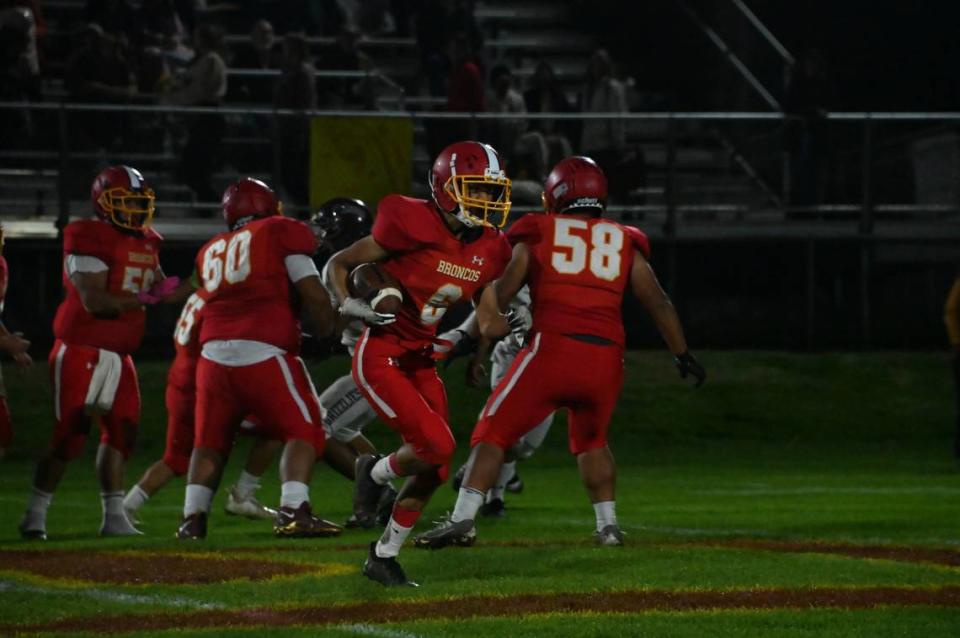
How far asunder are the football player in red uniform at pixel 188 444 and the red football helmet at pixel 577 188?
2.61 m

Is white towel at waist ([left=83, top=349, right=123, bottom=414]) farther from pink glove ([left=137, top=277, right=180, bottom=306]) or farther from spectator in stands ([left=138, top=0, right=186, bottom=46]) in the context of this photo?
spectator in stands ([left=138, top=0, right=186, bottom=46])

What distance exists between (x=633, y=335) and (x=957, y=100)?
21.6ft

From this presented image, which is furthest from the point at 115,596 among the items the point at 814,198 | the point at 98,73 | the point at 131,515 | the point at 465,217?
the point at 814,198

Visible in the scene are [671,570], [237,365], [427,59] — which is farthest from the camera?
[427,59]

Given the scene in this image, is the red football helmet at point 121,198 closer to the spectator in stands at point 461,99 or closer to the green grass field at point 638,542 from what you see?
the green grass field at point 638,542

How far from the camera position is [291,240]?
354 inches

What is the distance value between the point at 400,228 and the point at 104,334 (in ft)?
9.37

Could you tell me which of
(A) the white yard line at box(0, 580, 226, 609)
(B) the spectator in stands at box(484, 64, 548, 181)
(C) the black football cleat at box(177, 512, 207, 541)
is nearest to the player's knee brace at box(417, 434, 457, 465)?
(A) the white yard line at box(0, 580, 226, 609)

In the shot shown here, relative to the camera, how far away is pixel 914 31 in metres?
22.6

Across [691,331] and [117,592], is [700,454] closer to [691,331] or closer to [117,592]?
[691,331]

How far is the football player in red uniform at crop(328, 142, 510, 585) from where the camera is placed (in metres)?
7.61

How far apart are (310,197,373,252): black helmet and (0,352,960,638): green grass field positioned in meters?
1.62

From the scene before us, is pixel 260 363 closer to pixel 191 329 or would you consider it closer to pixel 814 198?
pixel 191 329

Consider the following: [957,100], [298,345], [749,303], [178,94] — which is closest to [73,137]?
[178,94]
